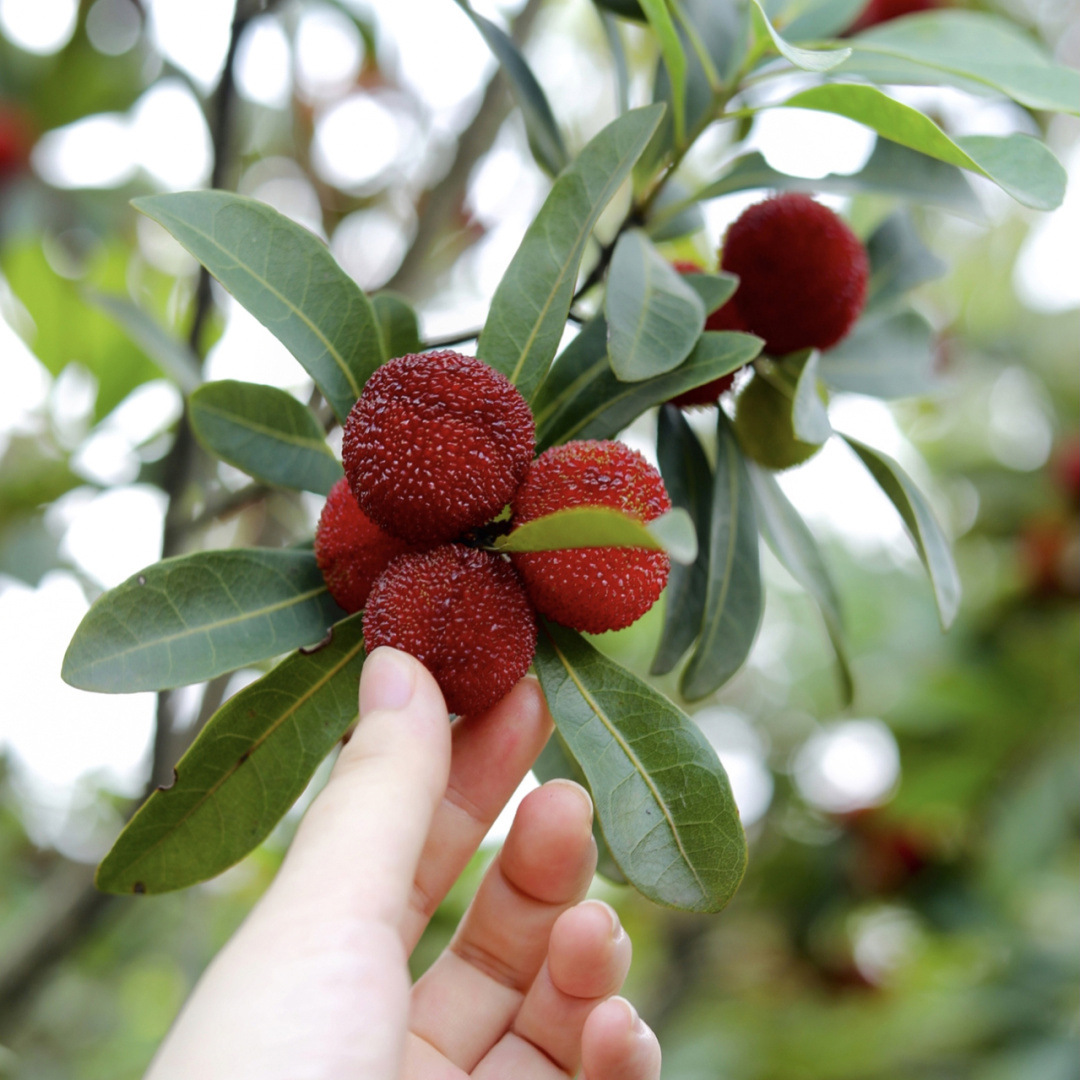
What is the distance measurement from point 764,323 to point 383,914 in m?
0.56

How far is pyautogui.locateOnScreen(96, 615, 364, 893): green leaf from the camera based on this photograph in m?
0.60

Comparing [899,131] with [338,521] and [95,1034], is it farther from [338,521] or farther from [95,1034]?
[95,1034]

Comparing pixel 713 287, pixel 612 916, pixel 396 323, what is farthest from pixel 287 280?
pixel 612 916

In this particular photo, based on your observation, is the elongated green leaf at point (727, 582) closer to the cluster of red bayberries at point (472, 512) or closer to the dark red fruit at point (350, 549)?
the cluster of red bayberries at point (472, 512)

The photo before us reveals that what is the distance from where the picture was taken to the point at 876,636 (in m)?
2.28

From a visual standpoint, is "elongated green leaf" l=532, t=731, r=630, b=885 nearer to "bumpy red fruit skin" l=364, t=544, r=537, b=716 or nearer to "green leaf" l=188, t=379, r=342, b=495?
"bumpy red fruit skin" l=364, t=544, r=537, b=716

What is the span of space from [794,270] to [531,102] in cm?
28

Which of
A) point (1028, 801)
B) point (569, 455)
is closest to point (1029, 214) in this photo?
point (1028, 801)

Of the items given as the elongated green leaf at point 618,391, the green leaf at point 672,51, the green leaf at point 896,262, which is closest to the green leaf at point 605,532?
the elongated green leaf at point 618,391

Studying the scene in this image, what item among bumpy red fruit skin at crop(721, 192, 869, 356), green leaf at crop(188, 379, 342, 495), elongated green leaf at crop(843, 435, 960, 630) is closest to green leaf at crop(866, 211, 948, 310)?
bumpy red fruit skin at crop(721, 192, 869, 356)

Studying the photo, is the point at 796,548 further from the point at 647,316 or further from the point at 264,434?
the point at 264,434

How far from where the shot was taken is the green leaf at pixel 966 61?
0.67 metres

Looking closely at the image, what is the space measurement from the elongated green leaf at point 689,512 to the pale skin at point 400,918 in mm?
145

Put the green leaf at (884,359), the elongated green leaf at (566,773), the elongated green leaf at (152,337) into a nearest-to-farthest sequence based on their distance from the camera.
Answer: the elongated green leaf at (566,773)
the green leaf at (884,359)
the elongated green leaf at (152,337)
